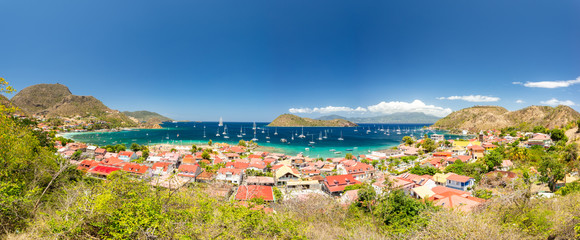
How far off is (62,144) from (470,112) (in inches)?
7350

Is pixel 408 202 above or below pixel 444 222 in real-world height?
below

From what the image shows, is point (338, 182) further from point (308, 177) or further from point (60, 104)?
point (60, 104)

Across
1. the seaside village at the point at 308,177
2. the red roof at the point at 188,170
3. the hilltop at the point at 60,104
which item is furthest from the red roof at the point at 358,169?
the hilltop at the point at 60,104

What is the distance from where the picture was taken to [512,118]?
102312 millimetres

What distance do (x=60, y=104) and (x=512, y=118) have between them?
838 feet

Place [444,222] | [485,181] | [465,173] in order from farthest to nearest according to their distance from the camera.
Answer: [465,173] < [485,181] < [444,222]

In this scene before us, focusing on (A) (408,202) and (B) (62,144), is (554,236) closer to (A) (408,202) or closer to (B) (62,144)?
(A) (408,202)

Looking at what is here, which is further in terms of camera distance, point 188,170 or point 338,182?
point 188,170

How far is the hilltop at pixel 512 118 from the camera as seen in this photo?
74.1m

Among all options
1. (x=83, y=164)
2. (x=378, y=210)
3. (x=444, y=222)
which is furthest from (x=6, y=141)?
(x=83, y=164)

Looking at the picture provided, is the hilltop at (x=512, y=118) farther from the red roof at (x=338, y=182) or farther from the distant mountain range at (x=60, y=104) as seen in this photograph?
the distant mountain range at (x=60, y=104)

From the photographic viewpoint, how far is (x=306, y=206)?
1188 centimetres

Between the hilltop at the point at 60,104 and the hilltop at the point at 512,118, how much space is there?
198 meters

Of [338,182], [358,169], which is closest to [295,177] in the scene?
[338,182]
